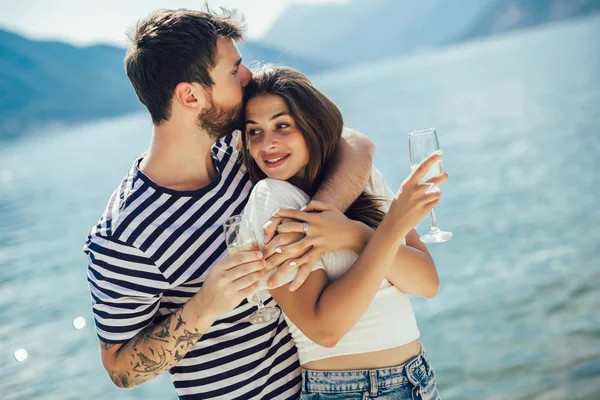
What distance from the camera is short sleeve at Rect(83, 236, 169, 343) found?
2420mm

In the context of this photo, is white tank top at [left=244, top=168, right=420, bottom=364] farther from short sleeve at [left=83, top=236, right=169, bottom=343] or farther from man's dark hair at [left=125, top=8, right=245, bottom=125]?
man's dark hair at [left=125, top=8, right=245, bottom=125]

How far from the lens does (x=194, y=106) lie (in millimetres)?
2777

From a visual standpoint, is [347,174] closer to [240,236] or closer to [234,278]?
[240,236]

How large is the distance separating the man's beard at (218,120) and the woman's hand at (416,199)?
901 millimetres

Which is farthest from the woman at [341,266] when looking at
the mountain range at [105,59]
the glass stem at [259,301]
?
the mountain range at [105,59]

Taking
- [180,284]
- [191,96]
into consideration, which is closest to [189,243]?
[180,284]

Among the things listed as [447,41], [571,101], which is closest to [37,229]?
[571,101]

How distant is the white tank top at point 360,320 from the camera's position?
95.9 inches

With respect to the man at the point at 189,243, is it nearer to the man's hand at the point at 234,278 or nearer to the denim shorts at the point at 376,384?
the man's hand at the point at 234,278

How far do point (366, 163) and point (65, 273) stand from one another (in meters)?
14.7

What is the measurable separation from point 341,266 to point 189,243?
60cm

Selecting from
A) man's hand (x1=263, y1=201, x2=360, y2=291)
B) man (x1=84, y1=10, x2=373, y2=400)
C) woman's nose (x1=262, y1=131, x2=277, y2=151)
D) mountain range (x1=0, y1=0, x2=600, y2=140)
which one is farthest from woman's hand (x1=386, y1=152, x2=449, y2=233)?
mountain range (x1=0, y1=0, x2=600, y2=140)

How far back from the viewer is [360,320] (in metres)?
2.51

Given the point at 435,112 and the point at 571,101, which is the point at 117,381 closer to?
the point at 571,101
